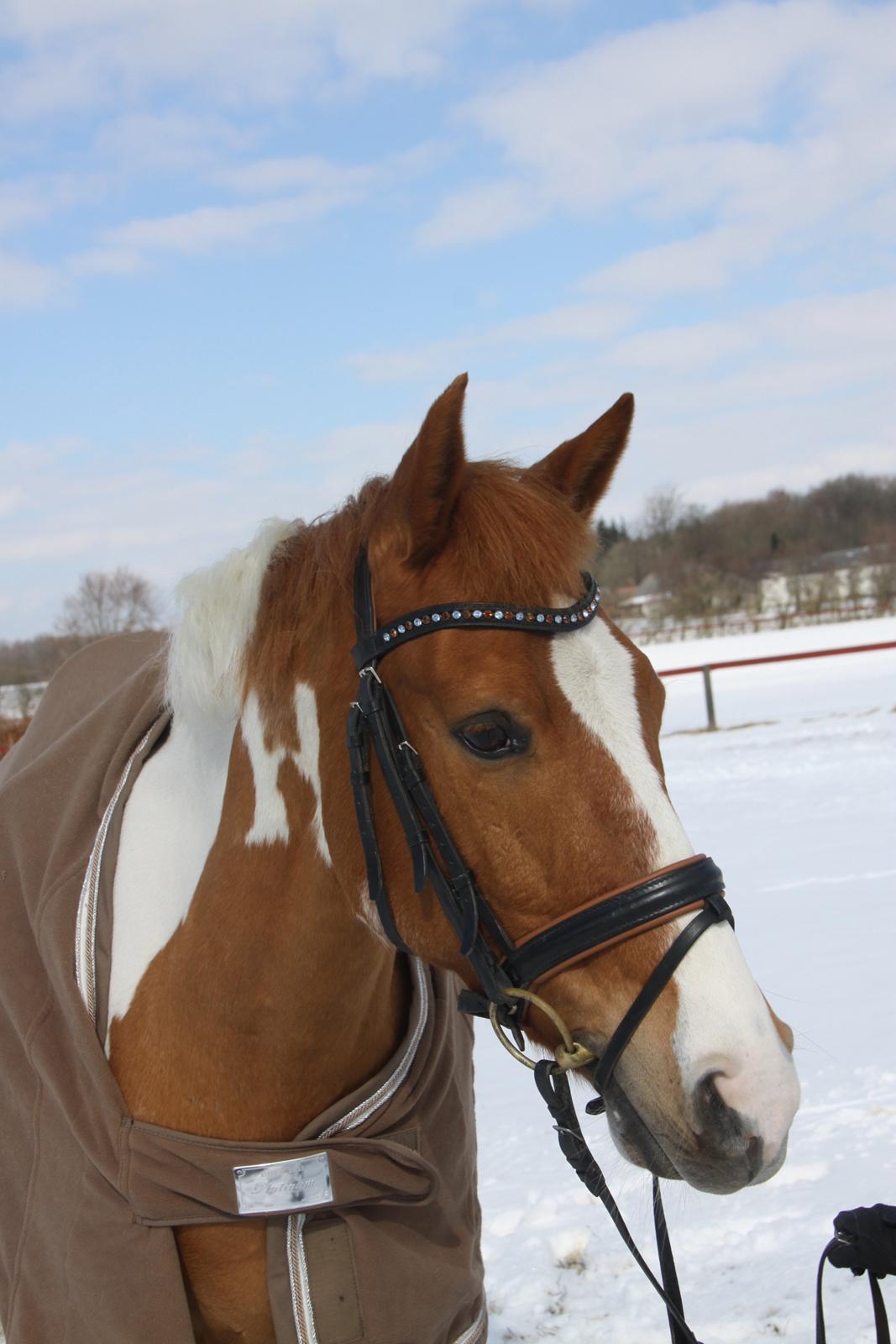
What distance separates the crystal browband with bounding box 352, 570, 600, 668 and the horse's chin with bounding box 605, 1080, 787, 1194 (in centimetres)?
67

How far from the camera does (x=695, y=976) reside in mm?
1356

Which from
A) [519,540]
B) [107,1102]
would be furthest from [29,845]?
[519,540]

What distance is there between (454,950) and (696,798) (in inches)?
285

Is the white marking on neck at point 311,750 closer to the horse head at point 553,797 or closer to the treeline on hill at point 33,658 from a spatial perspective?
the horse head at point 553,797

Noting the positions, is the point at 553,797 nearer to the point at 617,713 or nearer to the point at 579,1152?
the point at 617,713

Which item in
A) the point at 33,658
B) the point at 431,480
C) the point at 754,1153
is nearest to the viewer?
the point at 754,1153

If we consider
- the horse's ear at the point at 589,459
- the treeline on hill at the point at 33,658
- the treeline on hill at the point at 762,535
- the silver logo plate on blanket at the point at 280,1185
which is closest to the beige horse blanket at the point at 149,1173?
the silver logo plate on blanket at the point at 280,1185

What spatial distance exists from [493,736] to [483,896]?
24 centimetres

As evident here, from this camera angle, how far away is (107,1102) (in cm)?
175

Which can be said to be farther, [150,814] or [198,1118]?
[150,814]

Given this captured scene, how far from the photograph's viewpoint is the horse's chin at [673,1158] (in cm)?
133

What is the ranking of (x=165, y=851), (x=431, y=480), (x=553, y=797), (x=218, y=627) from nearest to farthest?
(x=553, y=797), (x=431, y=480), (x=218, y=627), (x=165, y=851)

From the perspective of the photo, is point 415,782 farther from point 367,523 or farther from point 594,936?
point 367,523

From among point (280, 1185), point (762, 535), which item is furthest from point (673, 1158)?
point (762, 535)
